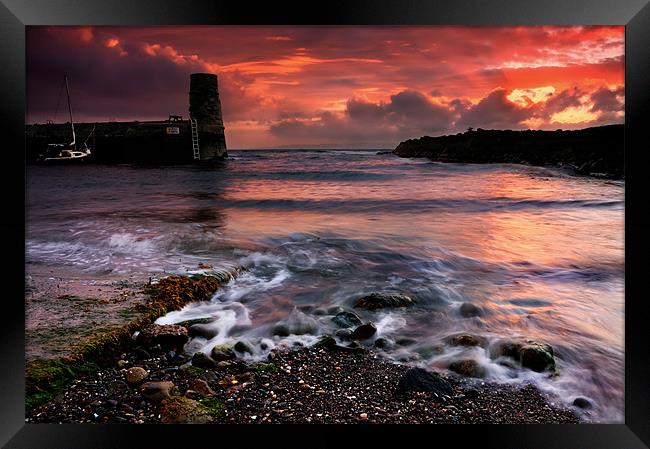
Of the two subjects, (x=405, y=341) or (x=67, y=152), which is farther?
(x=67, y=152)

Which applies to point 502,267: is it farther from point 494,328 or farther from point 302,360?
point 302,360

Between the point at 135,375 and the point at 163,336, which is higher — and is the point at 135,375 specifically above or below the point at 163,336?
below

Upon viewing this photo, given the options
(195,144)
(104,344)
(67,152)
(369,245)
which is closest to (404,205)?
(369,245)

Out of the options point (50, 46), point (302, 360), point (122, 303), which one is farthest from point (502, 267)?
point (50, 46)

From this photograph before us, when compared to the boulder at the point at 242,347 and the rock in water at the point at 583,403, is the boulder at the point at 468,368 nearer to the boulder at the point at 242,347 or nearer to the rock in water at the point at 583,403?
the rock in water at the point at 583,403

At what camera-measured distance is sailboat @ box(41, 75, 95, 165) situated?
3459 mm

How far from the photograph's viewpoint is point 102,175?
12.4 feet

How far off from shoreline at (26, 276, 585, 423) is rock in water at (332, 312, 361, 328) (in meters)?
0.28

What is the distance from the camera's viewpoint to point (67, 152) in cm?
361

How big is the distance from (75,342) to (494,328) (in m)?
2.59

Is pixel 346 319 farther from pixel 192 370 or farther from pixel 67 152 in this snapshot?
pixel 67 152

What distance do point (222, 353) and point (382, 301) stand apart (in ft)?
3.63

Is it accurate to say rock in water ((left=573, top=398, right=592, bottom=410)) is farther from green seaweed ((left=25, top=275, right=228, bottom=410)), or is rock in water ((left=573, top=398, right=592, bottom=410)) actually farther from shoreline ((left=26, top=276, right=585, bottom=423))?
green seaweed ((left=25, top=275, right=228, bottom=410))

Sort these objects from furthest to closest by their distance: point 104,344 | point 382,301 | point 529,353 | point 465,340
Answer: point 382,301 < point 465,340 < point 529,353 < point 104,344
